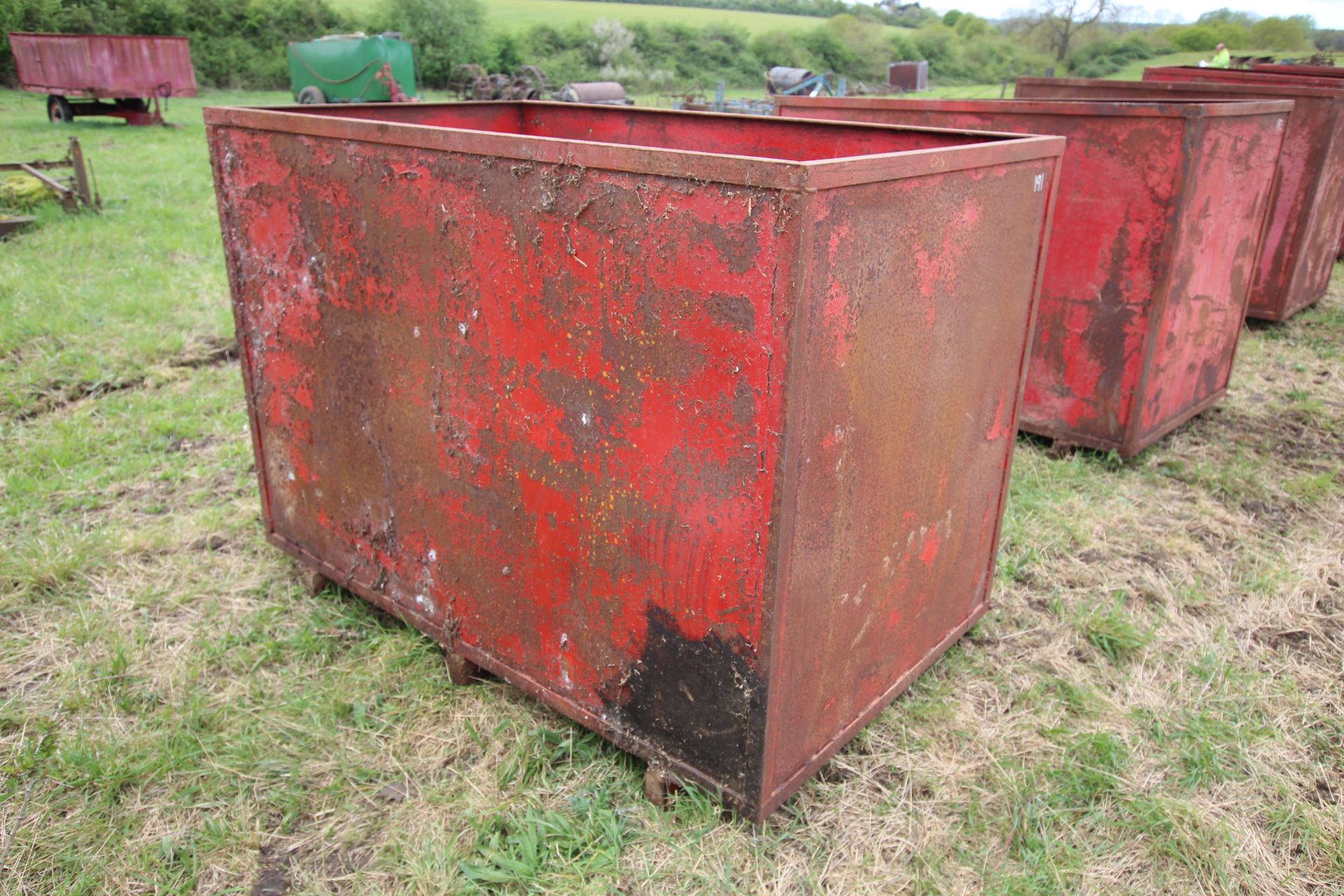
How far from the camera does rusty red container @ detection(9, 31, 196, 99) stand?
1673cm

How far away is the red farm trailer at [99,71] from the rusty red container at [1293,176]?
16809 millimetres

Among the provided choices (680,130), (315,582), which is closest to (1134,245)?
(680,130)

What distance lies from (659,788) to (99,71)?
19484 millimetres

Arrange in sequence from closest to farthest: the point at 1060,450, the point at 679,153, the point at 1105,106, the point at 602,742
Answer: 1. the point at 679,153
2. the point at 602,742
3. the point at 1105,106
4. the point at 1060,450

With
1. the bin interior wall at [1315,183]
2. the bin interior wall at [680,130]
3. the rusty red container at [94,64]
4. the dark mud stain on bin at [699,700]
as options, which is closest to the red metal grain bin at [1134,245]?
the bin interior wall at [680,130]

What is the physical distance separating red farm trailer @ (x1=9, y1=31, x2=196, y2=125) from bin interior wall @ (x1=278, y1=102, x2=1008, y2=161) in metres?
17.0

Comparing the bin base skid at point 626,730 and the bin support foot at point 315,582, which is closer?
the bin base skid at point 626,730

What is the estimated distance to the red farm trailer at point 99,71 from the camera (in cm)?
1675

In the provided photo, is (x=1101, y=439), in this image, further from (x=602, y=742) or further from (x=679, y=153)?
(x=679, y=153)

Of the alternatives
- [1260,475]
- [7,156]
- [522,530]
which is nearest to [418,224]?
[522,530]

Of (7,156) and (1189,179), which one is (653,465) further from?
(7,156)

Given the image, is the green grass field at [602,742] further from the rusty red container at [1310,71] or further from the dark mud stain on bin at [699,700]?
the rusty red container at [1310,71]

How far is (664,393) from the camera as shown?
1923 millimetres

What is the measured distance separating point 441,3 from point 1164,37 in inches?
1365
